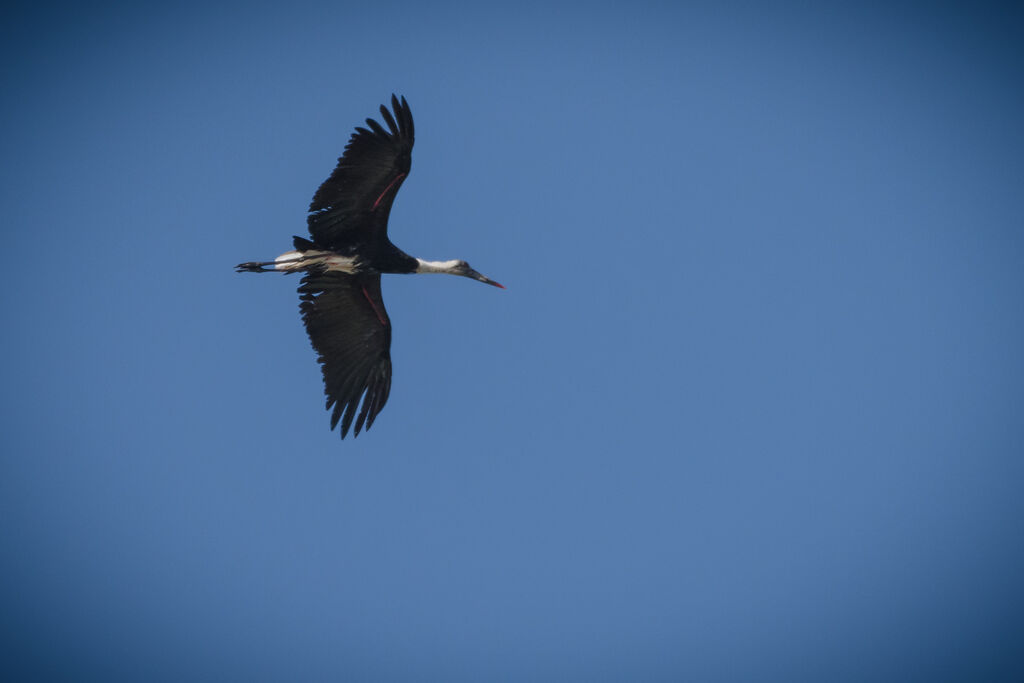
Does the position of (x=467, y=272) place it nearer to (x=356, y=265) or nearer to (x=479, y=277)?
(x=479, y=277)

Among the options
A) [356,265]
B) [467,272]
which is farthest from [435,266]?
[356,265]

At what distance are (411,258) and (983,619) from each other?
5121 centimetres

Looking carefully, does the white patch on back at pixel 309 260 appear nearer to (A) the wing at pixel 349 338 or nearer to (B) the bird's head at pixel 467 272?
(A) the wing at pixel 349 338

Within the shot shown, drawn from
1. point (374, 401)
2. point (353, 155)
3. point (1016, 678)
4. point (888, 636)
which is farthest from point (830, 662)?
point (353, 155)

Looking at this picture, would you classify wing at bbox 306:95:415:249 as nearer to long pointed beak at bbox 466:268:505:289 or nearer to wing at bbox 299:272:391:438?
wing at bbox 299:272:391:438

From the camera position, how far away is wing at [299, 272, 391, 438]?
14.5 m

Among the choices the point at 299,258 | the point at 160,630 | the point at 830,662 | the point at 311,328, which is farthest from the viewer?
the point at 160,630

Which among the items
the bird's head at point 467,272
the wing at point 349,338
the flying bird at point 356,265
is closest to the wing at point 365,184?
the flying bird at point 356,265

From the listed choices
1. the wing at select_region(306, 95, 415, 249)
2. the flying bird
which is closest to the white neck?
the flying bird

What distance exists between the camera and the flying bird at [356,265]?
13.0 m

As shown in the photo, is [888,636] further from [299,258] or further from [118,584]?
[299,258]

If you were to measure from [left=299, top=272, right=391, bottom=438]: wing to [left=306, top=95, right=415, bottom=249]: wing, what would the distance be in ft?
3.02

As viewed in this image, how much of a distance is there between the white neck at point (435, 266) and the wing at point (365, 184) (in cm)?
116

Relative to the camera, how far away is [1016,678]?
157ft
